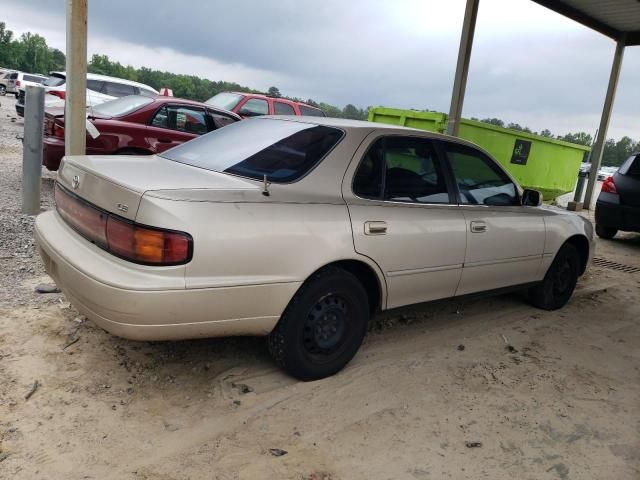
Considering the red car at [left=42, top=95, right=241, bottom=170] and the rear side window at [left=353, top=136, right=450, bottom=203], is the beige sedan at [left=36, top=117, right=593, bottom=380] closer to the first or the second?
the rear side window at [left=353, top=136, right=450, bottom=203]

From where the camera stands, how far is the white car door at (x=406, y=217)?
125 inches

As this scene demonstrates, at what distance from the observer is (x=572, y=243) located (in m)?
5.02

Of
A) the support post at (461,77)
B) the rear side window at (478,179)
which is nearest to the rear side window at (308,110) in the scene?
the support post at (461,77)

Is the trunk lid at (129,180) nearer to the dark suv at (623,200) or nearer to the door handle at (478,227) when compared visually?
the door handle at (478,227)

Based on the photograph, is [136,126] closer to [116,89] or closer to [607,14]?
[116,89]

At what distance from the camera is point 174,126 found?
753 centimetres

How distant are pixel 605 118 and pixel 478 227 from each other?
11.5m

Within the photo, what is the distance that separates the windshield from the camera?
426 inches

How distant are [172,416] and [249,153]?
156 centimetres

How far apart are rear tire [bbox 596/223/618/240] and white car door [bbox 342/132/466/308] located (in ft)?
22.3

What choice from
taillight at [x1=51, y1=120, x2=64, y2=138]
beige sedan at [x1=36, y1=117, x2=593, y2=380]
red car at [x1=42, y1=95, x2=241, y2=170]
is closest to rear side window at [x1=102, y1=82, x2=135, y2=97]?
red car at [x1=42, y1=95, x2=241, y2=170]

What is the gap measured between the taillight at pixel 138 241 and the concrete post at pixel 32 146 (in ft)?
11.6

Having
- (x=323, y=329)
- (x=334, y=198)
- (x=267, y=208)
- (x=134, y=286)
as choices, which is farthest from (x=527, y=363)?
(x=134, y=286)

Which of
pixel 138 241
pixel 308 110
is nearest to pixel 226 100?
pixel 308 110
